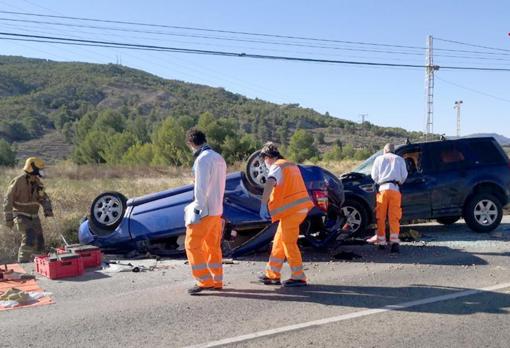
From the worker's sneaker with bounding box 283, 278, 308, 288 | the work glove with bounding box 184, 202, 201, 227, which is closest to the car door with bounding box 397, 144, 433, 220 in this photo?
the worker's sneaker with bounding box 283, 278, 308, 288

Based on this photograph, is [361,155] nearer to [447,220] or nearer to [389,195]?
[447,220]

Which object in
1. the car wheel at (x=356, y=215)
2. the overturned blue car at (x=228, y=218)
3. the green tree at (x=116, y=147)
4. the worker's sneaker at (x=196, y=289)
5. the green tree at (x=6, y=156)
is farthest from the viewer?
the green tree at (x=116, y=147)

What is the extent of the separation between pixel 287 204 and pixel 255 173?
194 cm

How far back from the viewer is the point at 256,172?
820 centimetres

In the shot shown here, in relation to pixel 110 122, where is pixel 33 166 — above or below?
below

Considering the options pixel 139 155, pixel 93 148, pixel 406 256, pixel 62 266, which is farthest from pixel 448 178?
pixel 93 148

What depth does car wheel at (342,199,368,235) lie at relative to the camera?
9891 mm

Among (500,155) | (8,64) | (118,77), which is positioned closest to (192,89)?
(118,77)

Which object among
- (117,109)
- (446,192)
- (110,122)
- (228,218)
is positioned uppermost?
(117,109)

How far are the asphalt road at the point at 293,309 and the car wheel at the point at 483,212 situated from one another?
7.04ft

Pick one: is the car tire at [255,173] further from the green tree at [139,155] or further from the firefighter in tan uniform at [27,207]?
the green tree at [139,155]

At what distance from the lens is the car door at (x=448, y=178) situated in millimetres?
10008

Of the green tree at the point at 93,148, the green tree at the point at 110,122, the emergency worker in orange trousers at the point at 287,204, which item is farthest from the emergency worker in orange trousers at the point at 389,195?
the green tree at the point at 110,122

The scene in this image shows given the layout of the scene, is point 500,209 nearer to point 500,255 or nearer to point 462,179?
point 462,179
